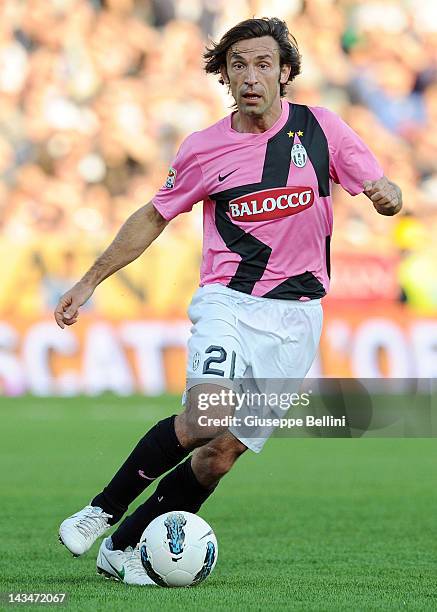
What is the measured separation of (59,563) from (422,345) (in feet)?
28.9

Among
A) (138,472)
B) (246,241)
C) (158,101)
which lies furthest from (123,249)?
(158,101)

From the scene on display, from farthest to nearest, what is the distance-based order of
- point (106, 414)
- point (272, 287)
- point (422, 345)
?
point (422, 345) < point (106, 414) < point (272, 287)

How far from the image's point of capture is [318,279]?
205 inches

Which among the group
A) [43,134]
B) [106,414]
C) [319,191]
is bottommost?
[106,414]

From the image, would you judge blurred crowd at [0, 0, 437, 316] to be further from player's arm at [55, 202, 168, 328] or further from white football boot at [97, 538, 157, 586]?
white football boot at [97, 538, 157, 586]

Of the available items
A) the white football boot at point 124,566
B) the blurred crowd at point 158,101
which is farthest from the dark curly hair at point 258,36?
the blurred crowd at point 158,101

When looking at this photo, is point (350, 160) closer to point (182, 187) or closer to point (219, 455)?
point (182, 187)

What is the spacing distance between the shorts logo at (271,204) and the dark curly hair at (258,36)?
1.88 feet

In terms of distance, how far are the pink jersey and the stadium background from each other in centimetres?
849

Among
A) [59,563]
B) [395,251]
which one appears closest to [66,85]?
[395,251]

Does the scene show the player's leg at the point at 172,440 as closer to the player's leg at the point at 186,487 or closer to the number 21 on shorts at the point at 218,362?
the number 21 on shorts at the point at 218,362

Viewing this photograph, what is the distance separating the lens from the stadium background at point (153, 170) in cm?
1371

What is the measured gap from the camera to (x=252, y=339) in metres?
5.00

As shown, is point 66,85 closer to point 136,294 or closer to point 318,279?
point 136,294
